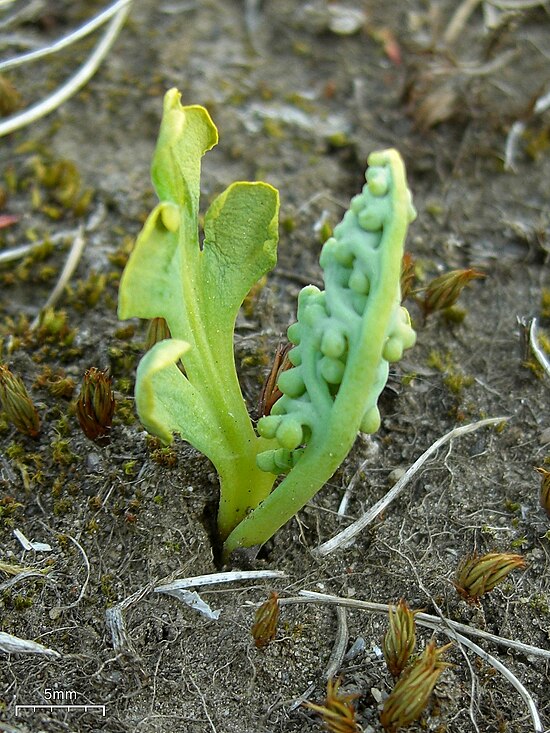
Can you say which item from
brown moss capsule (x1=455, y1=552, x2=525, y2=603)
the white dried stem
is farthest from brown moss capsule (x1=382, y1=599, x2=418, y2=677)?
the white dried stem

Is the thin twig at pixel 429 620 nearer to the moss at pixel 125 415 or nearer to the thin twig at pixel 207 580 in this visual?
the thin twig at pixel 207 580

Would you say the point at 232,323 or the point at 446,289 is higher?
the point at 232,323

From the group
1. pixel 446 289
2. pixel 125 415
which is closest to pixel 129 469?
pixel 125 415

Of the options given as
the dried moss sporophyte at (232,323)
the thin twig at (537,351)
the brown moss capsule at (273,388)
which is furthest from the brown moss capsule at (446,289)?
the dried moss sporophyte at (232,323)

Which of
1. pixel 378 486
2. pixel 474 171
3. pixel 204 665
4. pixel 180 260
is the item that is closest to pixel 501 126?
pixel 474 171

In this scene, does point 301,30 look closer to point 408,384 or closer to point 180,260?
point 408,384

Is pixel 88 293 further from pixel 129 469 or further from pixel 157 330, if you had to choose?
pixel 129 469

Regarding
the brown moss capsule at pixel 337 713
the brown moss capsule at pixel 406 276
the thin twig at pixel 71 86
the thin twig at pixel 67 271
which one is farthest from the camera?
the thin twig at pixel 71 86
